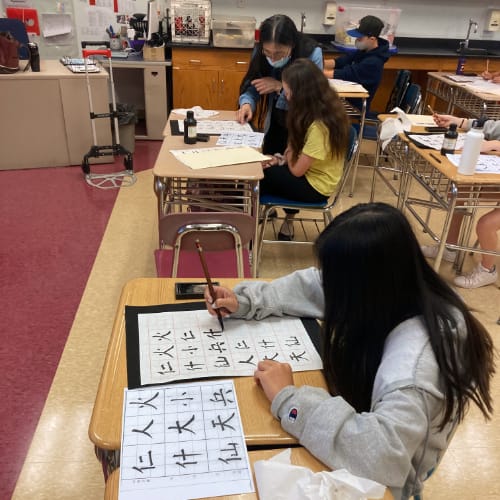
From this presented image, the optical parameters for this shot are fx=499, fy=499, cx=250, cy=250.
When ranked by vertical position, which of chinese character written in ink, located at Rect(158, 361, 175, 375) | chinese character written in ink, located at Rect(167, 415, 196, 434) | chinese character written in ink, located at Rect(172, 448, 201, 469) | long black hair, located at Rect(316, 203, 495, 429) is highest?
long black hair, located at Rect(316, 203, 495, 429)

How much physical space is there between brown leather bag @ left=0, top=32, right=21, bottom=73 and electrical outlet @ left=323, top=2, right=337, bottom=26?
9.62 feet

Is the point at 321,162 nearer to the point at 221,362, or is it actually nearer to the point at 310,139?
the point at 310,139

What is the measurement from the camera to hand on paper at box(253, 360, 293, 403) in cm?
90

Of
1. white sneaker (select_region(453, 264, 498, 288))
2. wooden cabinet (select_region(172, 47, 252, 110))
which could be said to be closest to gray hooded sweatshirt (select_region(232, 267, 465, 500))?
white sneaker (select_region(453, 264, 498, 288))

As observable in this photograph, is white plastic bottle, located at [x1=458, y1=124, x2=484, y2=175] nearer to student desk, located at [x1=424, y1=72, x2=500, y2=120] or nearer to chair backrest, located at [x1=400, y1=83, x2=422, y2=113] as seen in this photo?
chair backrest, located at [x1=400, y1=83, x2=422, y2=113]

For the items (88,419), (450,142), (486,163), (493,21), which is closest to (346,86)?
(450,142)

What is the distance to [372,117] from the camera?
4.11 metres

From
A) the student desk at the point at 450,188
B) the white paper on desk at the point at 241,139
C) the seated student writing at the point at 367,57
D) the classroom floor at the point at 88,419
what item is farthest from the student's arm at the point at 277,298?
the seated student writing at the point at 367,57

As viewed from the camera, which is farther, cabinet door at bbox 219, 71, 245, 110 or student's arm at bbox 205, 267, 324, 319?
cabinet door at bbox 219, 71, 245, 110

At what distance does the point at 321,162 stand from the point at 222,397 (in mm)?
1815

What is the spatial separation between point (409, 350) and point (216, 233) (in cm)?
112

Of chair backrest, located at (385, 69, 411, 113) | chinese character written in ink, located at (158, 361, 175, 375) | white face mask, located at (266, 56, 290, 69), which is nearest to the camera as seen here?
chinese character written in ink, located at (158, 361, 175, 375)

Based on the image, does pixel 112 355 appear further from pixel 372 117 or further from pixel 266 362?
pixel 372 117

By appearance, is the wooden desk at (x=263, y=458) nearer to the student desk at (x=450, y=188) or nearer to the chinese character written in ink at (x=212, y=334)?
the chinese character written in ink at (x=212, y=334)
